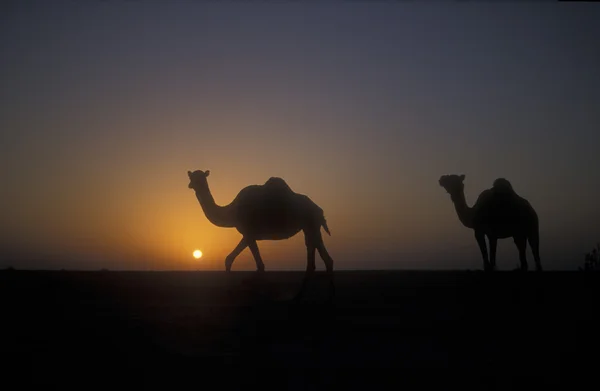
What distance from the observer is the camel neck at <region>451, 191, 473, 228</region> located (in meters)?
19.1

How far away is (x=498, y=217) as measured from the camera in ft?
59.3

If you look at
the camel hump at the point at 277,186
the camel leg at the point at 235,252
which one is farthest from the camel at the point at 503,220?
the camel leg at the point at 235,252

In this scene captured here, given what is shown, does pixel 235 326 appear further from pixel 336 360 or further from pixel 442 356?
pixel 442 356

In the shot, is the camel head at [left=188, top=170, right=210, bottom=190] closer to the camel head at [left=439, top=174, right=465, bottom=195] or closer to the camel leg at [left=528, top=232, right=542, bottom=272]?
the camel head at [left=439, top=174, right=465, bottom=195]

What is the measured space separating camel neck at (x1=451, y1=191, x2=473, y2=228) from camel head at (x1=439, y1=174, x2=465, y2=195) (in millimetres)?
131

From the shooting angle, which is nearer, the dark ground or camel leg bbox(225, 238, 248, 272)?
the dark ground

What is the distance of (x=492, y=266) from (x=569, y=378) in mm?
12377

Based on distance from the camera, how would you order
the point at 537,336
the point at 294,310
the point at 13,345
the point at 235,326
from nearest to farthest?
the point at 13,345
the point at 537,336
the point at 235,326
the point at 294,310

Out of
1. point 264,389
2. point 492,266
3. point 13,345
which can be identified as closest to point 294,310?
point 13,345

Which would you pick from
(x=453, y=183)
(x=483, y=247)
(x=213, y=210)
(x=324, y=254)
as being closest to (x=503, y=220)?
(x=483, y=247)

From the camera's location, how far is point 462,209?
63.0ft

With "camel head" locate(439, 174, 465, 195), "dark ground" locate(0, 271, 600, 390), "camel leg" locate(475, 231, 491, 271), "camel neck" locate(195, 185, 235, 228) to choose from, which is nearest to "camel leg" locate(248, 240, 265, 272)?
"camel neck" locate(195, 185, 235, 228)

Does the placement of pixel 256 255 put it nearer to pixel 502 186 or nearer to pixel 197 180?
pixel 197 180

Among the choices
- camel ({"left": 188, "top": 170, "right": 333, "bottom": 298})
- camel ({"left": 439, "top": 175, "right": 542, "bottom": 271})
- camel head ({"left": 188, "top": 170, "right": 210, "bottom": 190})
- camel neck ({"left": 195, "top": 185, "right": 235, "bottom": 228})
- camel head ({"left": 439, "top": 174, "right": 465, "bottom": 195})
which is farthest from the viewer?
camel head ({"left": 439, "top": 174, "right": 465, "bottom": 195})
